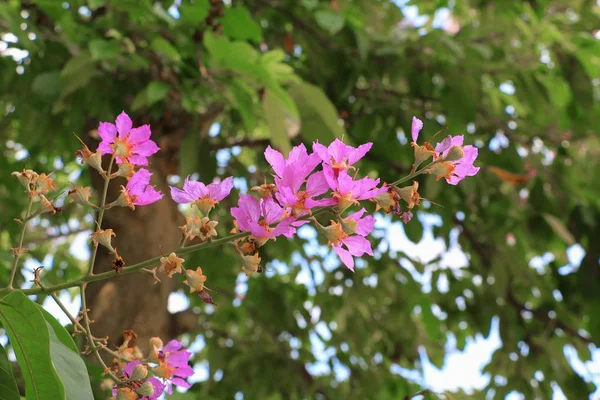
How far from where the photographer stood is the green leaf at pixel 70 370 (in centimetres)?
64

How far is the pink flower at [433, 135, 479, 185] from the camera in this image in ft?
2.22

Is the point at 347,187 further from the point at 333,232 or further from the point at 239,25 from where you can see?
the point at 239,25

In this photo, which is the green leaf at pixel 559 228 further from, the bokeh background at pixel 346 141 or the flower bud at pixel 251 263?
the flower bud at pixel 251 263

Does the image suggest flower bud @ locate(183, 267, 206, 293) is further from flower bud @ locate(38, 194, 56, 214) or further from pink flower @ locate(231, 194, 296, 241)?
flower bud @ locate(38, 194, 56, 214)

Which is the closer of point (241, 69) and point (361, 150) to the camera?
point (361, 150)

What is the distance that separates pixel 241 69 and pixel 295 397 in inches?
67.1

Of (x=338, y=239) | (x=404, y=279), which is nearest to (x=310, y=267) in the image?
(x=404, y=279)

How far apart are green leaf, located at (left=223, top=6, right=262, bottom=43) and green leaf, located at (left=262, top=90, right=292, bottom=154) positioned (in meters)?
0.19

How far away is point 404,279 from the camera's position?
282 cm

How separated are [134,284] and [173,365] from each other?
129 cm

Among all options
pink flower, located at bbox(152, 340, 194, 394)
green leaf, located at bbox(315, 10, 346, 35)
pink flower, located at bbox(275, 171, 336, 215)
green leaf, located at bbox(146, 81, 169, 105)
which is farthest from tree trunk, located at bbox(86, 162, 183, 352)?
pink flower, located at bbox(275, 171, 336, 215)

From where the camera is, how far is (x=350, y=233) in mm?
663

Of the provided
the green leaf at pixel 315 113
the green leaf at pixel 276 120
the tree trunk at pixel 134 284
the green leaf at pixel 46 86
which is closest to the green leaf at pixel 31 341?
the green leaf at pixel 276 120

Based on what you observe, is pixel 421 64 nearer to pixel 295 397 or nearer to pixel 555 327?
pixel 555 327
